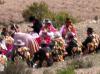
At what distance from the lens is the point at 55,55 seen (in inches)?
742

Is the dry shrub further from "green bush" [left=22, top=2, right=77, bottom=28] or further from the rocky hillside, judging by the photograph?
the rocky hillside

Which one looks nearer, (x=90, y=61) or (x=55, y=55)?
(x=90, y=61)

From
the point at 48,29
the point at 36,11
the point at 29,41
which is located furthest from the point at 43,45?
the point at 36,11

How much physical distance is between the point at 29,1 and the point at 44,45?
835 inches

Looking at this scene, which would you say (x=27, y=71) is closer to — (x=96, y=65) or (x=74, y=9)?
(x=96, y=65)

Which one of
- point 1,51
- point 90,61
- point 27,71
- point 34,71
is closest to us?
point 27,71

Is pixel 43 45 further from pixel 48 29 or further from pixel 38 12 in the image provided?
pixel 38 12

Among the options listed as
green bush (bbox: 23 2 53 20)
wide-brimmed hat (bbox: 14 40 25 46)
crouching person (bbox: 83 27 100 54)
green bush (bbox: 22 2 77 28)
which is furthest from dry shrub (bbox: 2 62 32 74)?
green bush (bbox: 23 2 53 20)

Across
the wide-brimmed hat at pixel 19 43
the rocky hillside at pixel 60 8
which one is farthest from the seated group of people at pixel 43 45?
the rocky hillside at pixel 60 8

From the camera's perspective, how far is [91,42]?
19516 millimetres

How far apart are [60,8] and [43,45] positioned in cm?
1868

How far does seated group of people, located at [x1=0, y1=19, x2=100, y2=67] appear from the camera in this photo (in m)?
18.4

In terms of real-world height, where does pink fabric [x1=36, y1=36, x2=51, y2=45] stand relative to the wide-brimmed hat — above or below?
below

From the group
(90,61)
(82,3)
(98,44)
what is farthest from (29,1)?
(90,61)
